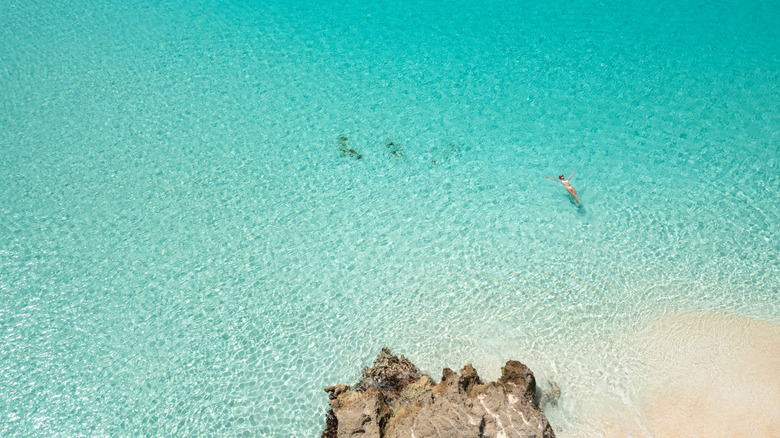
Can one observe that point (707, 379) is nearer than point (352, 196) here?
Yes

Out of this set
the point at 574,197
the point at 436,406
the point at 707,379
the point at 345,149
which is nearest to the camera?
the point at 436,406

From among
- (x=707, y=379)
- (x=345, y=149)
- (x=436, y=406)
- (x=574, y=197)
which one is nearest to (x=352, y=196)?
(x=345, y=149)

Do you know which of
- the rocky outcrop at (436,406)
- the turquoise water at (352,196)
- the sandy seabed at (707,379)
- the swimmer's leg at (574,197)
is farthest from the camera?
the swimmer's leg at (574,197)

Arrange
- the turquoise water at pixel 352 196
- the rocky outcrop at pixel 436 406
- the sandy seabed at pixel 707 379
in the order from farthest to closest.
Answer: the turquoise water at pixel 352 196 < the sandy seabed at pixel 707 379 < the rocky outcrop at pixel 436 406

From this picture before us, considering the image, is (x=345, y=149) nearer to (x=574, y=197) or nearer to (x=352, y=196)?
(x=352, y=196)

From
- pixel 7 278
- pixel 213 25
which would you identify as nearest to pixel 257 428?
pixel 7 278

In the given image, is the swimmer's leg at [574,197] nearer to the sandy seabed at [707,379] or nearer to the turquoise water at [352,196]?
the turquoise water at [352,196]

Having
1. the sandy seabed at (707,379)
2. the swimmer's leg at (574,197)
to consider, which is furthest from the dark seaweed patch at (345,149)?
the sandy seabed at (707,379)
